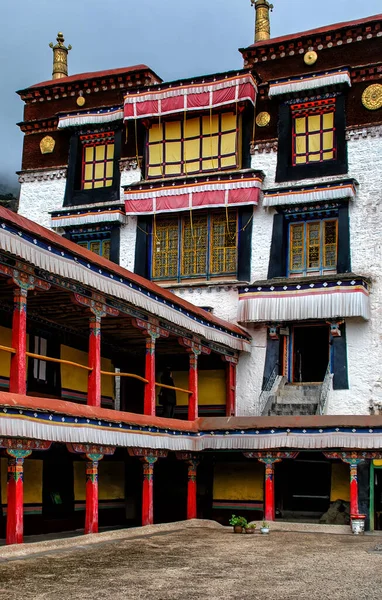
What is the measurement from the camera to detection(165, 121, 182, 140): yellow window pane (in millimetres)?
23047

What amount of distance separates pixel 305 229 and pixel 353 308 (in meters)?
3.01

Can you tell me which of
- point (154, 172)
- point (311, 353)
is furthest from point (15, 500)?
point (311, 353)

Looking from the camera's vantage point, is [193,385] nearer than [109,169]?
Yes

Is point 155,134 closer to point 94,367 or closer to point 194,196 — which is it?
point 194,196

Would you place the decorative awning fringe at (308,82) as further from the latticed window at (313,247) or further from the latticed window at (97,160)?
the latticed window at (97,160)

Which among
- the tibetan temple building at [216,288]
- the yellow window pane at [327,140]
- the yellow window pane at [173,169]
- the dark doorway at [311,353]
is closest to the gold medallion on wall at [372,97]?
the tibetan temple building at [216,288]

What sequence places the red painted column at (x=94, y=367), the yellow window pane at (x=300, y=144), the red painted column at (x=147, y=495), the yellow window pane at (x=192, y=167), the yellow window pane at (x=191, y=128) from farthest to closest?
the yellow window pane at (x=191, y=128) → the yellow window pane at (x=192, y=167) → the yellow window pane at (x=300, y=144) → the red painted column at (x=147, y=495) → the red painted column at (x=94, y=367)

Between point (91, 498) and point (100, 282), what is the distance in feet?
11.8

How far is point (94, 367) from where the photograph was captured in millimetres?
14430

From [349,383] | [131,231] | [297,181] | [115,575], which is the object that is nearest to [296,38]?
[297,181]

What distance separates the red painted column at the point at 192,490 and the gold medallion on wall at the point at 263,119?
371 inches

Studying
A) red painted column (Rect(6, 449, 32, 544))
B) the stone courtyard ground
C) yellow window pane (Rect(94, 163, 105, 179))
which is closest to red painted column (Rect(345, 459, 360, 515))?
the stone courtyard ground

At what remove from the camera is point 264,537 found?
1448 centimetres

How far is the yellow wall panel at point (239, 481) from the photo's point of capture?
1800cm
